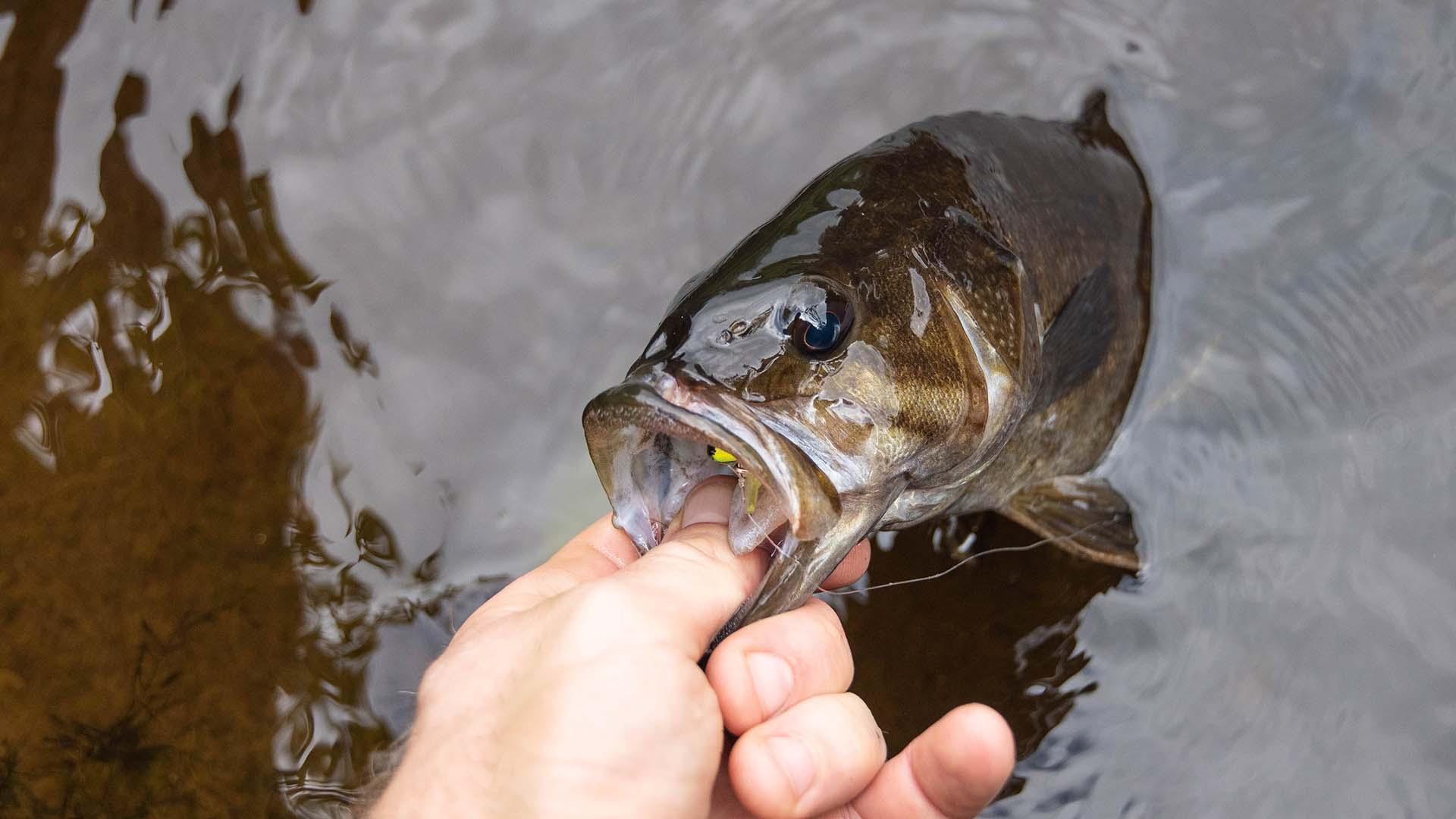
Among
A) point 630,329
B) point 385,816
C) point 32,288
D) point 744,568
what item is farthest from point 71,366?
point 744,568

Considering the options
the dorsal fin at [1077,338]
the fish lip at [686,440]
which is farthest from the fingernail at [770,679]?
the dorsal fin at [1077,338]

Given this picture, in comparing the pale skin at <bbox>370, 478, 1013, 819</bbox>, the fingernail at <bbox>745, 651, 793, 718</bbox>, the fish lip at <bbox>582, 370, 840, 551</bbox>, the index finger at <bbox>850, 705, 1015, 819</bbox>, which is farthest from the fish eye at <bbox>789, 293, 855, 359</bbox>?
the index finger at <bbox>850, 705, 1015, 819</bbox>

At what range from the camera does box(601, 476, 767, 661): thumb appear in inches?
65.9

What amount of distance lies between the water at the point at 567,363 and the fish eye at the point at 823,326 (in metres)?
1.32

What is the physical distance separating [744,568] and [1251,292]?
9.13ft

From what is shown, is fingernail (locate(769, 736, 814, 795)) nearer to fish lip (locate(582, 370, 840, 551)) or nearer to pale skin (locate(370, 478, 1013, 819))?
pale skin (locate(370, 478, 1013, 819))

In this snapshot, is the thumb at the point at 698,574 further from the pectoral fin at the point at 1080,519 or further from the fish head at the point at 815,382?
the pectoral fin at the point at 1080,519

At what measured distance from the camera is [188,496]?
3184mm

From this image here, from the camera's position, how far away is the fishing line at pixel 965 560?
3139 mm

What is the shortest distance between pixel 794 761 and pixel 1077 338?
5.57 feet

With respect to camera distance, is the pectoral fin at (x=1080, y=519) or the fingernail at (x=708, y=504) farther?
the pectoral fin at (x=1080, y=519)

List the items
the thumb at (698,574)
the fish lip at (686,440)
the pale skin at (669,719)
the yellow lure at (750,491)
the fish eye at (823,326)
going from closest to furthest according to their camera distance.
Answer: the pale skin at (669,719) < the thumb at (698,574) < the fish lip at (686,440) < the yellow lure at (750,491) < the fish eye at (823,326)

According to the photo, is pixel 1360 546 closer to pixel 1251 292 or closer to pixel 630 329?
pixel 1251 292

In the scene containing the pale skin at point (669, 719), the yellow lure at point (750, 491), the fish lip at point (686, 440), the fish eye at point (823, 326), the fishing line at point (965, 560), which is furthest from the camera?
the fishing line at point (965, 560)
